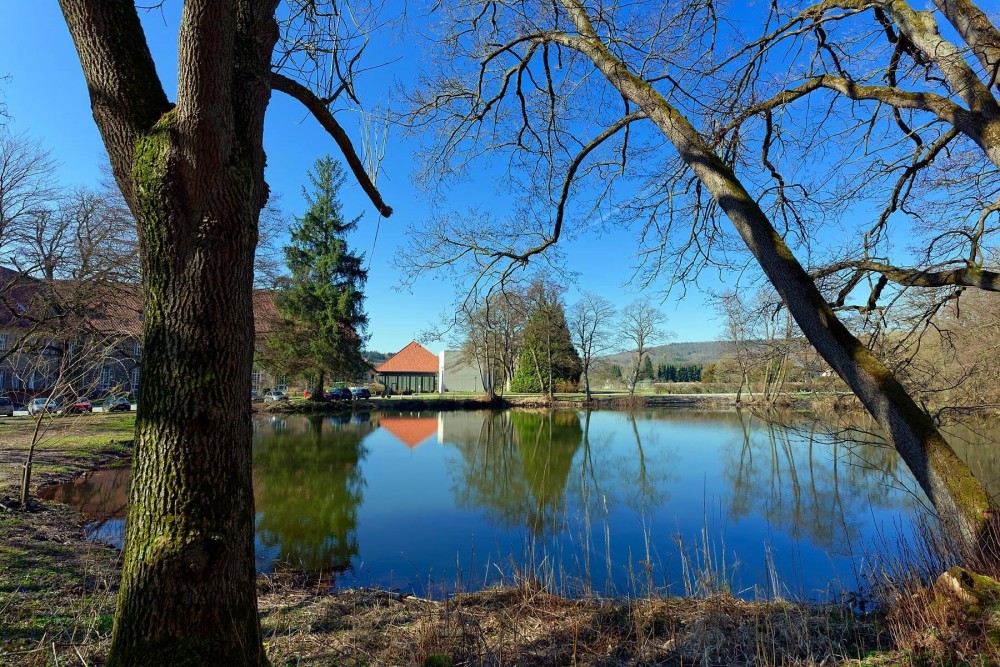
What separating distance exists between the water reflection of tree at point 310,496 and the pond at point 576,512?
0.13 feet

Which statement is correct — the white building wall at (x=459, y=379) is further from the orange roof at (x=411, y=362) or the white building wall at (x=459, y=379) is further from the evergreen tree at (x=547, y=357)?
the evergreen tree at (x=547, y=357)

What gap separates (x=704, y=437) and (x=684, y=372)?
188 ft

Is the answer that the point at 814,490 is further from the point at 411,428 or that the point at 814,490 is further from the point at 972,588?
the point at 411,428

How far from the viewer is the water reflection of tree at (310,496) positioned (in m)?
6.95

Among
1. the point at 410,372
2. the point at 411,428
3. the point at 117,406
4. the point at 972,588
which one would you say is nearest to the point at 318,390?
the point at 411,428

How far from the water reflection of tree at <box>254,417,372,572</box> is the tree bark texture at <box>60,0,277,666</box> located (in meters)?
4.77

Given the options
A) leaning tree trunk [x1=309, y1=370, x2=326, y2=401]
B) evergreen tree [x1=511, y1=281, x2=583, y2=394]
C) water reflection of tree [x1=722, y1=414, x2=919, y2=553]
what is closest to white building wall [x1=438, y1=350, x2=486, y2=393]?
evergreen tree [x1=511, y1=281, x2=583, y2=394]

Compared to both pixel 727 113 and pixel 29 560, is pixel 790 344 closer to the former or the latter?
pixel 727 113

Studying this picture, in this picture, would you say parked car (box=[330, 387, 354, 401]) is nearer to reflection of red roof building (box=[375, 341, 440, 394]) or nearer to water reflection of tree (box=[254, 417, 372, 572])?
water reflection of tree (box=[254, 417, 372, 572])

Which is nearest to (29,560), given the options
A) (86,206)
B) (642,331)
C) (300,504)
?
(300,504)

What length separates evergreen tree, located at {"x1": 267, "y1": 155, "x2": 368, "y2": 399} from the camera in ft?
87.5

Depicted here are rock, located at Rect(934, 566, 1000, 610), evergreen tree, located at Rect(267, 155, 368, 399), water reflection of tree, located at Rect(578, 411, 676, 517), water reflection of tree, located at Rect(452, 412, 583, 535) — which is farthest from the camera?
evergreen tree, located at Rect(267, 155, 368, 399)

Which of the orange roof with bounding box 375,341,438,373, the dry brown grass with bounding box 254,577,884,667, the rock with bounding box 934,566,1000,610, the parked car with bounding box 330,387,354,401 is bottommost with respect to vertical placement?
the dry brown grass with bounding box 254,577,884,667

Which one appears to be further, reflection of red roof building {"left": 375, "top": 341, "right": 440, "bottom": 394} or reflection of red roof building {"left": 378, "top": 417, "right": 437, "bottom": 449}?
reflection of red roof building {"left": 375, "top": 341, "right": 440, "bottom": 394}
